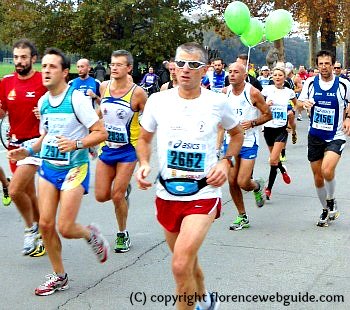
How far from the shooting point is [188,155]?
4160 mm

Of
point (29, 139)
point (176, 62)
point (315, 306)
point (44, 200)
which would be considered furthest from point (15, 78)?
point (315, 306)

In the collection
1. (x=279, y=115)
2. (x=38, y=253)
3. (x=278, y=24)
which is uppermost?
(x=278, y=24)

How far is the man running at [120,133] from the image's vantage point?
248 inches

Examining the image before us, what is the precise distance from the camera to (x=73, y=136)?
5062 millimetres

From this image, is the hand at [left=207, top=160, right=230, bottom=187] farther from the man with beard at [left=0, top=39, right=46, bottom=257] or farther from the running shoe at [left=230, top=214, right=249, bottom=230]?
the running shoe at [left=230, top=214, right=249, bottom=230]

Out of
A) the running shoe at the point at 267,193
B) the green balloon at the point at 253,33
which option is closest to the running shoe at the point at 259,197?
the running shoe at the point at 267,193

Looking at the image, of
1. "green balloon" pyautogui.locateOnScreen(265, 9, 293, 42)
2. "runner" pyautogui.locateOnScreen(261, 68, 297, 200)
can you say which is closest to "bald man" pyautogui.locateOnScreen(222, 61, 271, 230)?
"runner" pyautogui.locateOnScreen(261, 68, 297, 200)

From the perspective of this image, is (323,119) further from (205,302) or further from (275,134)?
(205,302)

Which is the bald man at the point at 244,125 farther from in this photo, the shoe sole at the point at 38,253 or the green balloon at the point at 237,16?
the green balloon at the point at 237,16

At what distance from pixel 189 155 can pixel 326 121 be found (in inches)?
134

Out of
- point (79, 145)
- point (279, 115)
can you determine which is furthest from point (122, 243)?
point (279, 115)

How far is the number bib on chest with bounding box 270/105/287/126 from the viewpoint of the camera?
9.41 metres

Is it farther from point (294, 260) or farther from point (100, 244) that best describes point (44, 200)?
point (294, 260)

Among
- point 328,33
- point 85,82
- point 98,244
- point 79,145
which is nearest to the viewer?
point 79,145
